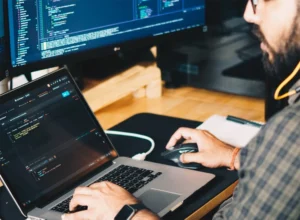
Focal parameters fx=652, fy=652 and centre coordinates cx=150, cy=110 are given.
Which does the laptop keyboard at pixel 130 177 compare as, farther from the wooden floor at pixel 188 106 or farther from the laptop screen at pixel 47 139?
the wooden floor at pixel 188 106

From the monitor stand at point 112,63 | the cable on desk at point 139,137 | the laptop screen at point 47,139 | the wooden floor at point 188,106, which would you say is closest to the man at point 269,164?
the laptop screen at point 47,139

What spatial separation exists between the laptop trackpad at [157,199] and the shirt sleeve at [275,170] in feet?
0.86

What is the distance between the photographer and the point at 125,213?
1.15 meters

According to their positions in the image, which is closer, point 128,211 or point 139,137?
point 128,211

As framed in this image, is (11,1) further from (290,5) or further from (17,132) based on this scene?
(290,5)

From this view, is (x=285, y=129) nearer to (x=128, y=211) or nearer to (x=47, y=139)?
(x=128, y=211)

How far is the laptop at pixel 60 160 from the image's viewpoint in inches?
48.6

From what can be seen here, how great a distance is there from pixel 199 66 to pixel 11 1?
2.95 feet

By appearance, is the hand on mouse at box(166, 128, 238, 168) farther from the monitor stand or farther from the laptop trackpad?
the monitor stand

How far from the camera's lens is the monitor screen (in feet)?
4.66

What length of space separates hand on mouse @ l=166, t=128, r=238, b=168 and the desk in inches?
0.7

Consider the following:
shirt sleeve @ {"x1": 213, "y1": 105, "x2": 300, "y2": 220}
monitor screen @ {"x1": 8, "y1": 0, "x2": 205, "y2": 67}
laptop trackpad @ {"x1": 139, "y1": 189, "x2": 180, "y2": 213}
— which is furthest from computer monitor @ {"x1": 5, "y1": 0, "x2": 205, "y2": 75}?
shirt sleeve @ {"x1": 213, "y1": 105, "x2": 300, "y2": 220}

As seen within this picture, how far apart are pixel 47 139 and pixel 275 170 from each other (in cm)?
52

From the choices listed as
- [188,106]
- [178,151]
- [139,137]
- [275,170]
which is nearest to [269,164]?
[275,170]
